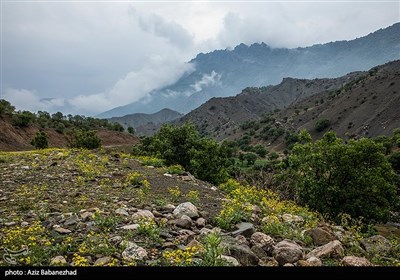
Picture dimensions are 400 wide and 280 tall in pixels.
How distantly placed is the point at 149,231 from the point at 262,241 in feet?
7.77

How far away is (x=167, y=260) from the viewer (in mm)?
5289

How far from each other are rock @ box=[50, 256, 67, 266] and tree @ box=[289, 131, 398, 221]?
1634cm

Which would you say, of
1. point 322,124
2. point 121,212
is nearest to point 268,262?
point 121,212

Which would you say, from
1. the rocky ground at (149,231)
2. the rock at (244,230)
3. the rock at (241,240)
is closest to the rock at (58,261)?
the rocky ground at (149,231)

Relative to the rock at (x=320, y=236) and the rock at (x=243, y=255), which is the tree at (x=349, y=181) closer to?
the rock at (x=320, y=236)

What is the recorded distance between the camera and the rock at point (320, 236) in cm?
769

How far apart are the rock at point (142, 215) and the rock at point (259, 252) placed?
93.3 inches

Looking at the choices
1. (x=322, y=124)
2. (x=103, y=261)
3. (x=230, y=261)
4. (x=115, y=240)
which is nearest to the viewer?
(x=103, y=261)

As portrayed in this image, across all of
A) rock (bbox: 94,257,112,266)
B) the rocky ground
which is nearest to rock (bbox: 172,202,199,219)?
the rocky ground

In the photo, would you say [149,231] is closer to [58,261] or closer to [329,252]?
[58,261]

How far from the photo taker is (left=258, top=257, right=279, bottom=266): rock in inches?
233

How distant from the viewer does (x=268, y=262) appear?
6016 millimetres

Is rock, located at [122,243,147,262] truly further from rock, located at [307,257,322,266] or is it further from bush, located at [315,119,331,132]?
bush, located at [315,119,331,132]

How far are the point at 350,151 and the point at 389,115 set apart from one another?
88785 mm
